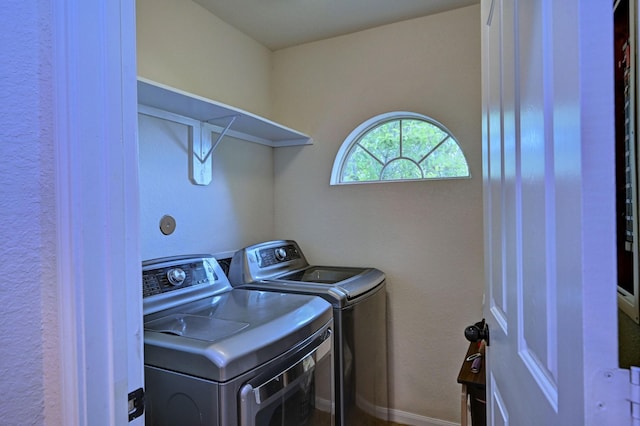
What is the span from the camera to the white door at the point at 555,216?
1.31 feet

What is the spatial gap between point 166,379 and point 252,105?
71.7 inches

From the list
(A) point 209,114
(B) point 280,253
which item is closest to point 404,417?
(B) point 280,253

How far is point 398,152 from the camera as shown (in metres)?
2.38

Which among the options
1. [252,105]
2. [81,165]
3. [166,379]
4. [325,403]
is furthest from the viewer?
[252,105]

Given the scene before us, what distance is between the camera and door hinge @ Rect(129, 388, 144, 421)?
0.67 metres

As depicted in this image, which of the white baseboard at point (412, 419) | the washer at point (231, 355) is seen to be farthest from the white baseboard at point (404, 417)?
the washer at point (231, 355)

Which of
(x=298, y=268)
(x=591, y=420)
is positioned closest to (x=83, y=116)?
(x=591, y=420)

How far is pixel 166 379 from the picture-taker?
110 cm

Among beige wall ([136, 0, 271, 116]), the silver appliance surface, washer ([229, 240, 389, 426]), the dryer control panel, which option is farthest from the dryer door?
beige wall ([136, 0, 271, 116])

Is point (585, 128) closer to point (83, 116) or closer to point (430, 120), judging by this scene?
point (83, 116)

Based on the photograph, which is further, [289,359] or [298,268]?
[298,268]

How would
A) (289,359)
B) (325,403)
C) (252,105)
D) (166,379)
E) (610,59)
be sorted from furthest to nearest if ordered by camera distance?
1. (252,105)
2. (325,403)
3. (289,359)
4. (166,379)
5. (610,59)

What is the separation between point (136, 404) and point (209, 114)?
147 centimetres

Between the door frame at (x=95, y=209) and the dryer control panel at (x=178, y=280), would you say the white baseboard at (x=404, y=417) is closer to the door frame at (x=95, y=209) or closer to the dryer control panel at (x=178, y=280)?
the dryer control panel at (x=178, y=280)
